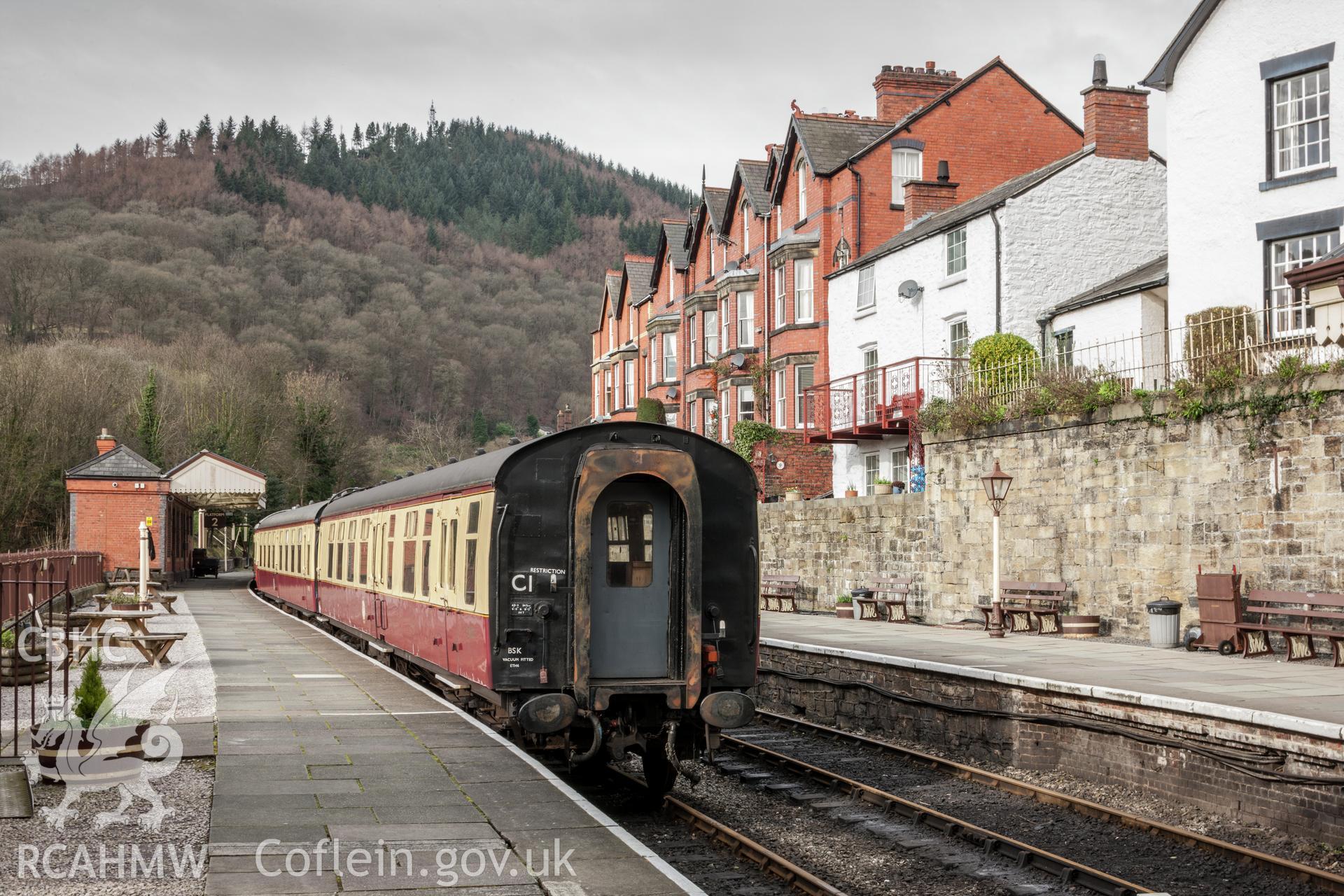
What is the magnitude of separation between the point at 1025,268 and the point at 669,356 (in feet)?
70.6

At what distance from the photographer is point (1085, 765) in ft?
38.6

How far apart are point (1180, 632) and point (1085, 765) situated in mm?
5819

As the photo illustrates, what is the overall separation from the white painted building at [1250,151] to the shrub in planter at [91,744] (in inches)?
651

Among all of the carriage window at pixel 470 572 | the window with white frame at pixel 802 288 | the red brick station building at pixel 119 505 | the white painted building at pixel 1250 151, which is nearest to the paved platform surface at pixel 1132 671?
the carriage window at pixel 470 572

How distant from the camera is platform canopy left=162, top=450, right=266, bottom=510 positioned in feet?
164

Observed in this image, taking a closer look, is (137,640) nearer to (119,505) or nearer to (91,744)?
(91,744)

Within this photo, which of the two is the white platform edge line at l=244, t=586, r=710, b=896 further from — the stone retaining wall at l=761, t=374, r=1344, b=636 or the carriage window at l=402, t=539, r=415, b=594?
the stone retaining wall at l=761, t=374, r=1344, b=636

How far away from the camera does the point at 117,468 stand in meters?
43.6

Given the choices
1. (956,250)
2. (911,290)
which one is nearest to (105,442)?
(911,290)

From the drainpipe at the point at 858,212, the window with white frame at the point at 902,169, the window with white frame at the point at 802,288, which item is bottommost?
the window with white frame at the point at 802,288

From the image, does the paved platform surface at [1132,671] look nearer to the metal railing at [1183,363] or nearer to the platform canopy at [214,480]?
the metal railing at [1183,363]

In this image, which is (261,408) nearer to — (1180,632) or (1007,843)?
(1180,632)

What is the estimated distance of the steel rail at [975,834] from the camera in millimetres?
8328

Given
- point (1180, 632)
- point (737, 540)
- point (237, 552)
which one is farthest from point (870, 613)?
point (237, 552)
